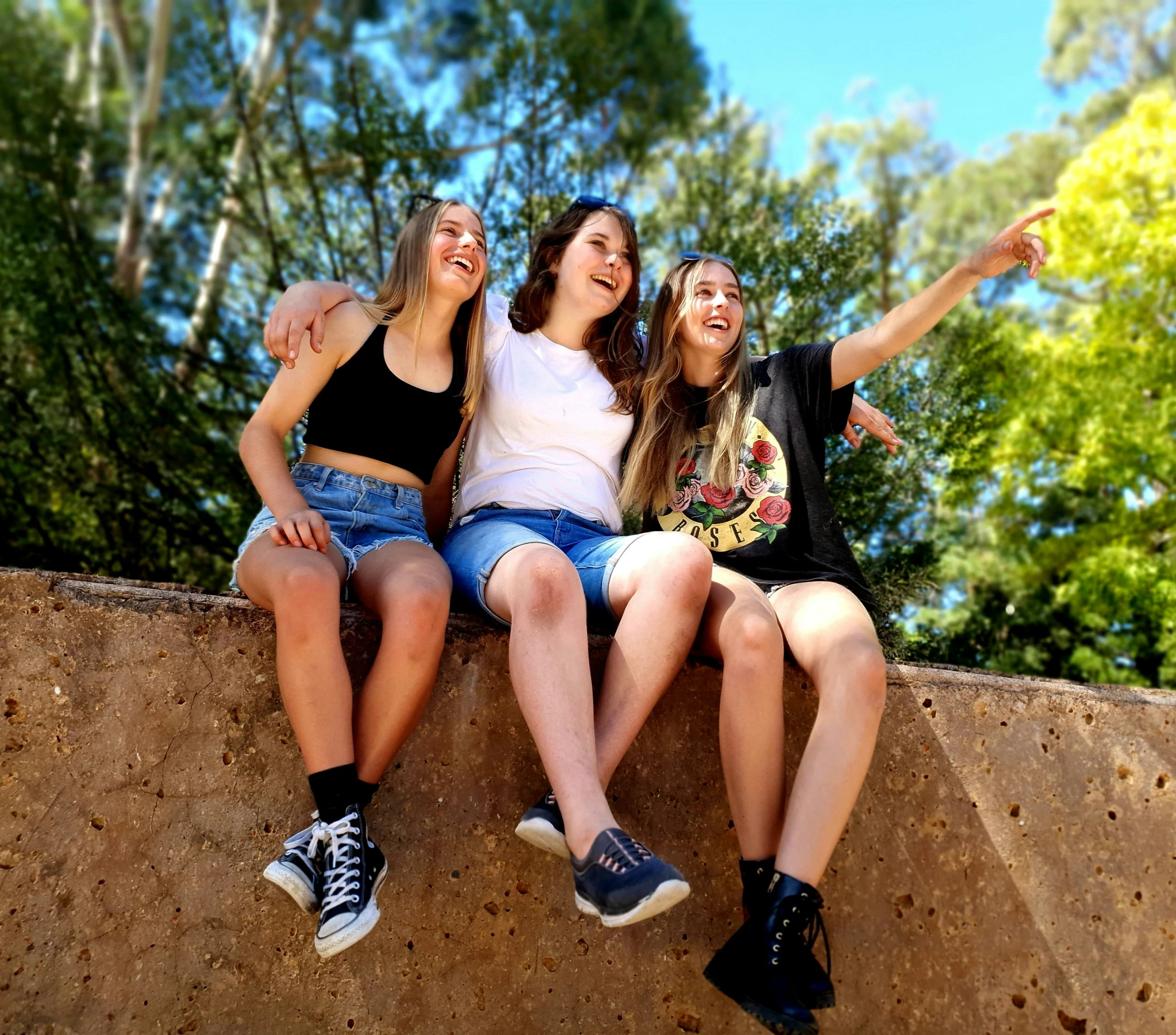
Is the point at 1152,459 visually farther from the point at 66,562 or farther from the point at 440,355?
the point at 66,562

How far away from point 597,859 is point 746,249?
14.4 ft

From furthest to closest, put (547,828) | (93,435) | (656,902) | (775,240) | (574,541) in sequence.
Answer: (775,240) < (93,435) < (574,541) < (547,828) < (656,902)

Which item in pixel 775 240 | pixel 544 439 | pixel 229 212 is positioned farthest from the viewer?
pixel 229 212

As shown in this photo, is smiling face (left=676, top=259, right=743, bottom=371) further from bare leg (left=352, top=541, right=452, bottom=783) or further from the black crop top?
bare leg (left=352, top=541, right=452, bottom=783)

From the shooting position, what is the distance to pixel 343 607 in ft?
6.77

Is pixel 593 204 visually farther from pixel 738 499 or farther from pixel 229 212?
pixel 229 212

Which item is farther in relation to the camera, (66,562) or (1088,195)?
(1088,195)

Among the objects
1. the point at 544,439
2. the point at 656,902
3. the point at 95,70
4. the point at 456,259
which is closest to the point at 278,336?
the point at 456,259

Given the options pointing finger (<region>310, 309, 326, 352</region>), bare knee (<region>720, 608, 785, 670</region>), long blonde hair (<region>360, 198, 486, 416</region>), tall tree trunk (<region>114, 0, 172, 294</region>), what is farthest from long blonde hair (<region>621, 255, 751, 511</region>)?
tall tree trunk (<region>114, 0, 172, 294</region>)

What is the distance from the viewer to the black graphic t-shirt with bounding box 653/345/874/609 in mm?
2320

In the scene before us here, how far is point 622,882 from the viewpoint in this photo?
154cm

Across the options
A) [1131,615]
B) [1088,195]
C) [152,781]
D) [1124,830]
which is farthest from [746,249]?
[152,781]

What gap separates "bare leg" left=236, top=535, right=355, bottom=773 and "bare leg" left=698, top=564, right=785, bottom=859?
720 millimetres

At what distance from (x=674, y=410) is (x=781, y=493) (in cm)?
34
